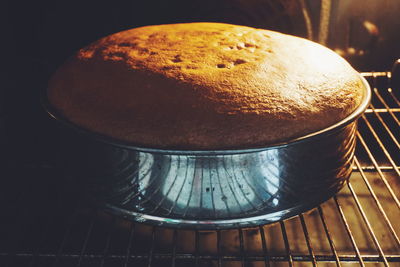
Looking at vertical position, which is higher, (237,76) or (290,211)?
(237,76)

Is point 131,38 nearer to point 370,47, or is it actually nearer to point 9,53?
point 9,53

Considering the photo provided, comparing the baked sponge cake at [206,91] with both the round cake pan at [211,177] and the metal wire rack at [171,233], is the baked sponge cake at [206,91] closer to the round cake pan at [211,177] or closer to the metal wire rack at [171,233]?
the round cake pan at [211,177]

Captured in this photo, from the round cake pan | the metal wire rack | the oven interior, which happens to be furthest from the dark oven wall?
the round cake pan

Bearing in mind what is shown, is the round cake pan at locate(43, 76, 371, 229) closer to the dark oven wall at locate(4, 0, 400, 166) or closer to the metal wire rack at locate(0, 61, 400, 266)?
the metal wire rack at locate(0, 61, 400, 266)

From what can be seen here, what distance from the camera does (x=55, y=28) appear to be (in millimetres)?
1159

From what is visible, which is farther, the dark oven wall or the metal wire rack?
the dark oven wall

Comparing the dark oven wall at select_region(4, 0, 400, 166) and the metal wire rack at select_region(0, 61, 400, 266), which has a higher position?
the dark oven wall at select_region(4, 0, 400, 166)

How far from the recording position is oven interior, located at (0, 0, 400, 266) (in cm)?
88

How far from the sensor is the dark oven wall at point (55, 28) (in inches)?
44.9

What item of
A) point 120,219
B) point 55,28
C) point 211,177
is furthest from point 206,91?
point 55,28

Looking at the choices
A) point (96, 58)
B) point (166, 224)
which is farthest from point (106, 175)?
point (96, 58)

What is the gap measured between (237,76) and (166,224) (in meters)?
0.34

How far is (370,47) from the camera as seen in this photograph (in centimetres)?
154

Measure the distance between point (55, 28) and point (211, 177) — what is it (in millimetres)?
782
